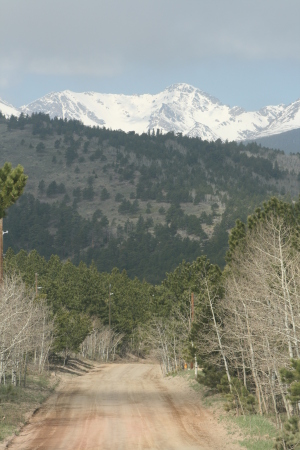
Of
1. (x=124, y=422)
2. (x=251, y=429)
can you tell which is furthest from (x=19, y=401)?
(x=251, y=429)

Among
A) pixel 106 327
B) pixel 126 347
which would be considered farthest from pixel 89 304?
pixel 126 347

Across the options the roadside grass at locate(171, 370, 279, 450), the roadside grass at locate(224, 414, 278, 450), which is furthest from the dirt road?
the roadside grass at locate(224, 414, 278, 450)

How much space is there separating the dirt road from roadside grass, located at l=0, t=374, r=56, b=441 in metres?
0.53

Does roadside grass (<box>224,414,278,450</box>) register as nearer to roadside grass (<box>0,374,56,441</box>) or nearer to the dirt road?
the dirt road

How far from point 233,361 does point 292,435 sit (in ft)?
45.4

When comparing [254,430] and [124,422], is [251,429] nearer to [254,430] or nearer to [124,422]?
[254,430]

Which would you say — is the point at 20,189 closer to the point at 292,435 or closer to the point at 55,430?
the point at 55,430

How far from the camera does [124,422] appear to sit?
92.6 ft

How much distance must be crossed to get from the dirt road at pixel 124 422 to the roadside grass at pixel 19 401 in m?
0.53

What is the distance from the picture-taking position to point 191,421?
28812 mm

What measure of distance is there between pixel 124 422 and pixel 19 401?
7.36 m

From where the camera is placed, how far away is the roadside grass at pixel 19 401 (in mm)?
26109

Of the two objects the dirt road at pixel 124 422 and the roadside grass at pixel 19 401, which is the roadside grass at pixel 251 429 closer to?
the dirt road at pixel 124 422

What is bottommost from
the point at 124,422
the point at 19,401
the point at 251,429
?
the point at 124,422
